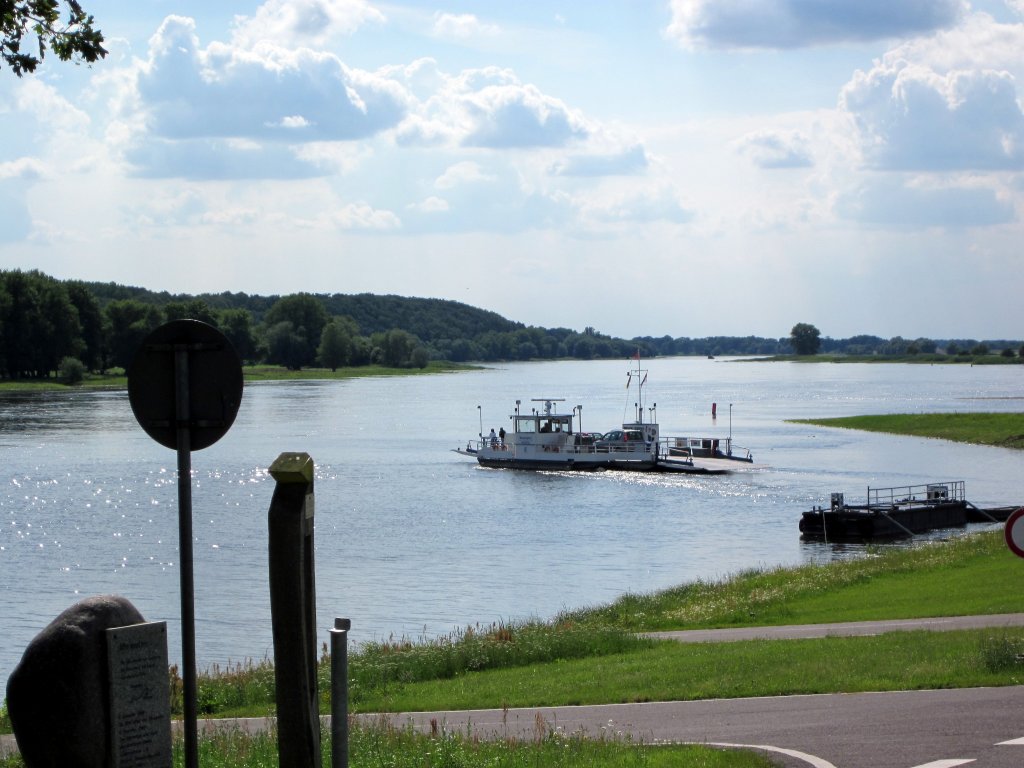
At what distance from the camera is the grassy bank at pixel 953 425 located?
320 feet

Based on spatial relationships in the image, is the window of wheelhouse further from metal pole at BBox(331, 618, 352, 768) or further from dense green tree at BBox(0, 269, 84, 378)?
dense green tree at BBox(0, 269, 84, 378)

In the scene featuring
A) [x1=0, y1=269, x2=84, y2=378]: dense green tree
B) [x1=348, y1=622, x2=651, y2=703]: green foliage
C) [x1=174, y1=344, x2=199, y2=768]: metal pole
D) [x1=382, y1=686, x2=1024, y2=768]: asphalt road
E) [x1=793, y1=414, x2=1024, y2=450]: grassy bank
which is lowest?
[x1=793, y1=414, x2=1024, y2=450]: grassy bank

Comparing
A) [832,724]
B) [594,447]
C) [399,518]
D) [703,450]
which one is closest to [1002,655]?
[832,724]

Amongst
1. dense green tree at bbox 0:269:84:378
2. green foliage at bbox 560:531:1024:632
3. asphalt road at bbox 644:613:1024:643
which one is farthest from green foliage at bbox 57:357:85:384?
asphalt road at bbox 644:613:1024:643

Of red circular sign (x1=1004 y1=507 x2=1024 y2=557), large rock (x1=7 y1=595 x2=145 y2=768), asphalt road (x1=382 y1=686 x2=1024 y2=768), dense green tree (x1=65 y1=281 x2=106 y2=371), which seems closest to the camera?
large rock (x1=7 y1=595 x2=145 y2=768)

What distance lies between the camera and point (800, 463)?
84.6 metres

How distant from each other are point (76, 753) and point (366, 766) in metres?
2.42

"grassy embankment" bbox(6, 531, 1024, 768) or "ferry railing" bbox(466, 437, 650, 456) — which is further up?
"grassy embankment" bbox(6, 531, 1024, 768)

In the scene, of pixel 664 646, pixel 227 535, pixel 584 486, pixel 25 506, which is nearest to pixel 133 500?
pixel 25 506

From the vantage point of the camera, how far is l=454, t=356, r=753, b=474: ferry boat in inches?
3273

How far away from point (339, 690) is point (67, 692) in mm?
2211

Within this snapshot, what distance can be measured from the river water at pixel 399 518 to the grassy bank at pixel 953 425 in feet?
10.6

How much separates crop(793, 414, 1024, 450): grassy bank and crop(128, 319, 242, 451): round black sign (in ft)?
303

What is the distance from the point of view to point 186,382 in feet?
26.9
